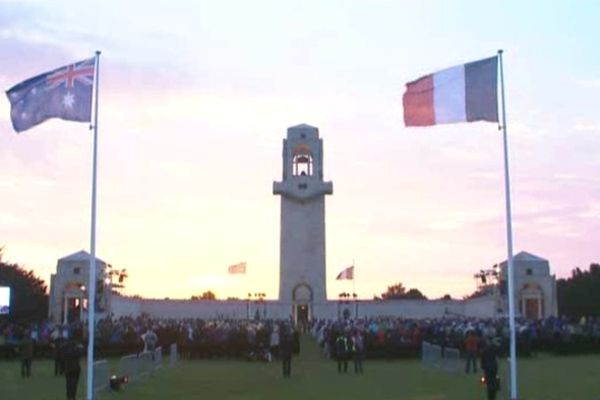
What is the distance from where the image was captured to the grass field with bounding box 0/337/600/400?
26375 mm

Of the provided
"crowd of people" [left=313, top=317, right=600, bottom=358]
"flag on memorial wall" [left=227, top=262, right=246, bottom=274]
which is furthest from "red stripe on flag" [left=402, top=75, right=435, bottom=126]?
"flag on memorial wall" [left=227, top=262, right=246, bottom=274]

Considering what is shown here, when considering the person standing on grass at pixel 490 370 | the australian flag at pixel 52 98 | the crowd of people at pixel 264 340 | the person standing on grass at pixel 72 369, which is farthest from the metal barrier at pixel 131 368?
the person standing on grass at pixel 490 370

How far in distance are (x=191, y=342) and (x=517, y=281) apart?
1514 inches

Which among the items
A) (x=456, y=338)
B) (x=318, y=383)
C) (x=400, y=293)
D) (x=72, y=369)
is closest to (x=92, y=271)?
(x=72, y=369)

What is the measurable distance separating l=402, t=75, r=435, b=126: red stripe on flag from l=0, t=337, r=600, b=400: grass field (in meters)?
7.05

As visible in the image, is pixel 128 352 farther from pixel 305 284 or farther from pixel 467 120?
pixel 305 284

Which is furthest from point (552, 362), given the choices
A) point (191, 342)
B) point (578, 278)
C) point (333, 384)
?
point (578, 278)

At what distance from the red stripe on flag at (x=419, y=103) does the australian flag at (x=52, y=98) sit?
7.20 meters

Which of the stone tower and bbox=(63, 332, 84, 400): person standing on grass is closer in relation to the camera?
bbox=(63, 332, 84, 400): person standing on grass

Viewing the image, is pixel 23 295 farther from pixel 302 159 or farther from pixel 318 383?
pixel 318 383

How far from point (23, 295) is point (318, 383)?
5518 centimetres

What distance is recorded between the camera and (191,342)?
154 feet

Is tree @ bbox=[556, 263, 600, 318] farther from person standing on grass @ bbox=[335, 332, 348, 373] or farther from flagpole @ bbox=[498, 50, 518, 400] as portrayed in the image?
flagpole @ bbox=[498, 50, 518, 400]

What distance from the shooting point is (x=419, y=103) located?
23344 millimetres
